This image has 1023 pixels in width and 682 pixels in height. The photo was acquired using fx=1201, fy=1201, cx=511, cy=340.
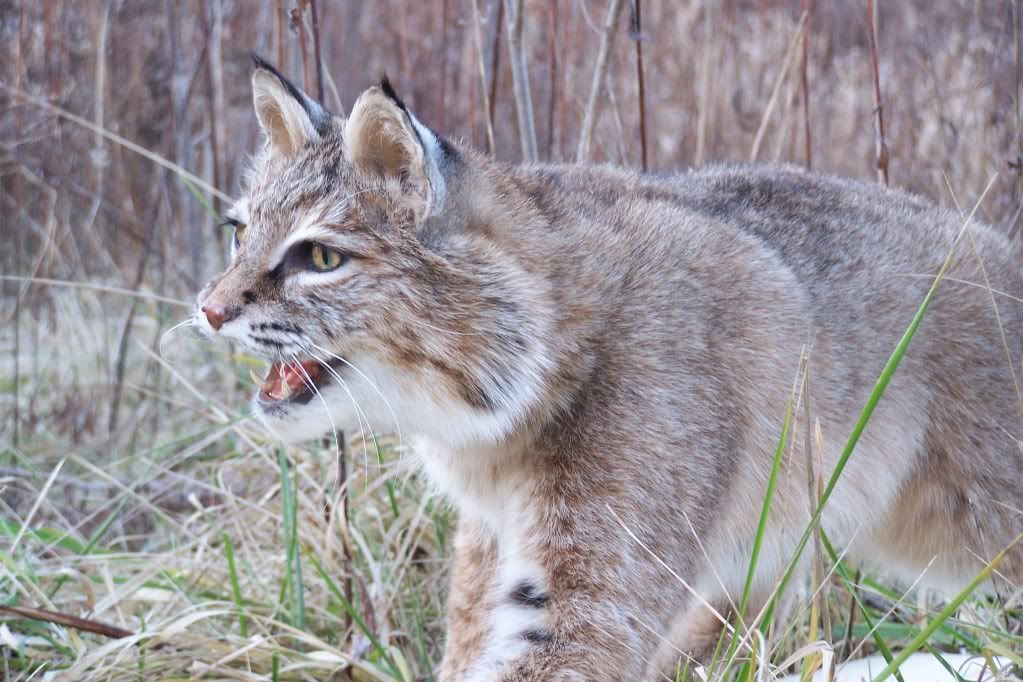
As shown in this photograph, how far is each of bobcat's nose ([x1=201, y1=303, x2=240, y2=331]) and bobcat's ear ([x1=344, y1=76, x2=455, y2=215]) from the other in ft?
1.58

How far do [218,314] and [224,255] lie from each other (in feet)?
15.9

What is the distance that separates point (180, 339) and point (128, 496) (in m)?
2.04

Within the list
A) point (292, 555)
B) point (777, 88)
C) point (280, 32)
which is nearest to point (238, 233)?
point (292, 555)

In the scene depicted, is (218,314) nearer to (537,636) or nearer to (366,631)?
(537,636)

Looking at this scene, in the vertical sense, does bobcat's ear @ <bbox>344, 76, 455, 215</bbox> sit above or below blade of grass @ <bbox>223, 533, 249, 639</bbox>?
above

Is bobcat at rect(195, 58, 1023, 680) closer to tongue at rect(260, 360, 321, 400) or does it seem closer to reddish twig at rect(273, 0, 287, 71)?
tongue at rect(260, 360, 321, 400)

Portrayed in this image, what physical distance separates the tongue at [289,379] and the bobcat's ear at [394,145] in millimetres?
484

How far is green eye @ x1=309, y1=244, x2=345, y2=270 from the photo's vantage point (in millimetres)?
2930

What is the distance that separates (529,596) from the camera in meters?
2.91

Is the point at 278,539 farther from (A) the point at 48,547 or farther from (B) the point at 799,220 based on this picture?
(B) the point at 799,220

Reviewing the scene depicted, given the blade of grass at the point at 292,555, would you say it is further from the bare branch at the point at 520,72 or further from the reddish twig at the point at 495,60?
the reddish twig at the point at 495,60

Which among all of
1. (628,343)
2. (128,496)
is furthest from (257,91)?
(128,496)

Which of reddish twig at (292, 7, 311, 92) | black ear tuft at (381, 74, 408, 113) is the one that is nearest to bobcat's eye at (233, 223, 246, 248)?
black ear tuft at (381, 74, 408, 113)

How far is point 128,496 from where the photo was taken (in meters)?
4.80
